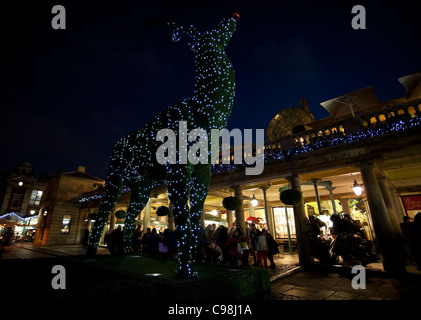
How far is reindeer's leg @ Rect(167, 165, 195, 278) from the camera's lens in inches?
138

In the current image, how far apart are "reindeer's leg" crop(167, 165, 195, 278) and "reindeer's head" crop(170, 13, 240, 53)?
2.76 metres

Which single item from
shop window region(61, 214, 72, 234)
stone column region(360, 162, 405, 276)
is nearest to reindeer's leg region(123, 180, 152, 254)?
stone column region(360, 162, 405, 276)

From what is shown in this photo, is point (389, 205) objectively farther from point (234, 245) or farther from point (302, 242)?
point (234, 245)

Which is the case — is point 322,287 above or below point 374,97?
below

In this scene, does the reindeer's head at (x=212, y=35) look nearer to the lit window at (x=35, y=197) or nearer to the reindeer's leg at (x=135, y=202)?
the reindeer's leg at (x=135, y=202)

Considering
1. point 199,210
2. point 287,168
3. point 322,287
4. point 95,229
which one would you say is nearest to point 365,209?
point 287,168

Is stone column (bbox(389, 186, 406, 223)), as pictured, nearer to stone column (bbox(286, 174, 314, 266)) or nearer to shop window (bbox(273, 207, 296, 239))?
shop window (bbox(273, 207, 296, 239))

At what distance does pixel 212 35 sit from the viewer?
464 cm

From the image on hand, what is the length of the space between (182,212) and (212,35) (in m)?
3.90

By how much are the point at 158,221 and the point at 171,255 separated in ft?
49.8

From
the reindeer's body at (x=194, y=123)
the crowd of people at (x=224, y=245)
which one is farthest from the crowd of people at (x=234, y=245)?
the reindeer's body at (x=194, y=123)

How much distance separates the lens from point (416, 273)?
7.11 meters

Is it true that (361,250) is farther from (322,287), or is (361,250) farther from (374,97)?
(374,97)

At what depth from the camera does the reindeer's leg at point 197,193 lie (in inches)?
162
